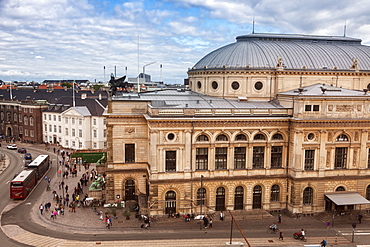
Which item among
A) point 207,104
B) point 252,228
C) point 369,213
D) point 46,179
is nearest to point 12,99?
point 46,179

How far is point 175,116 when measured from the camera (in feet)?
159

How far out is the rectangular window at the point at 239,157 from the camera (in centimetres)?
5162

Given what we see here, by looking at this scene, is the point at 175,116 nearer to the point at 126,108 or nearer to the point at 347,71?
the point at 126,108

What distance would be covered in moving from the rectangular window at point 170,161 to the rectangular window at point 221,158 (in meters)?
6.19

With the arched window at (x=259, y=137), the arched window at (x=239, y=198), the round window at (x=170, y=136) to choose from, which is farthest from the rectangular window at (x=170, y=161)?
the arched window at (x=259, y=137)

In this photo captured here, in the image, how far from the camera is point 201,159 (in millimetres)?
50750

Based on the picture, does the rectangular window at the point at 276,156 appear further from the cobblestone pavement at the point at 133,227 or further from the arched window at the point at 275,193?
the cobblestone pavement at the point at 133,227

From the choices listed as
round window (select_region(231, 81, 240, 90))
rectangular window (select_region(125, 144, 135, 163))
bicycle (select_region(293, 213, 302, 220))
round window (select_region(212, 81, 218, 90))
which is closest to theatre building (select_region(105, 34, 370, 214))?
rectangular window (select_region(125, 144, 135, 163))

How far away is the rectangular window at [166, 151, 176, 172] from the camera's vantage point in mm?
49531

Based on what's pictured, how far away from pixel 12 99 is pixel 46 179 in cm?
6689

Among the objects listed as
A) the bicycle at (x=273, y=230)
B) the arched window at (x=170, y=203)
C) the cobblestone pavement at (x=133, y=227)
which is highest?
the arched window at (x=170, y=203)

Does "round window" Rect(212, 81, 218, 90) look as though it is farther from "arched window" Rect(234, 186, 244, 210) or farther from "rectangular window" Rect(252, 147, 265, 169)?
"arched window" Rect(234, 186, 244, 210)

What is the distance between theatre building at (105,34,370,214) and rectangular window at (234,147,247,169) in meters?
0.15

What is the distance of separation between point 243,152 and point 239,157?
94 cm
